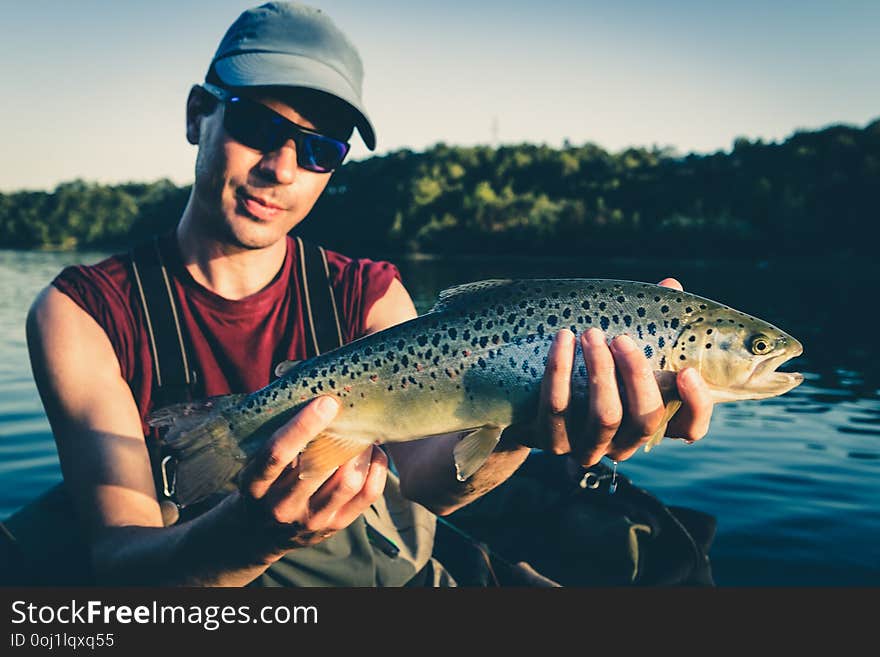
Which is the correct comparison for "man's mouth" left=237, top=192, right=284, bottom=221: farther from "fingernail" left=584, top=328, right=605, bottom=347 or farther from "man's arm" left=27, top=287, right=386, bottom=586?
"fingernail" left=584, top=328, right=605, bottom=347

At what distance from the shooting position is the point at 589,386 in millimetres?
2457

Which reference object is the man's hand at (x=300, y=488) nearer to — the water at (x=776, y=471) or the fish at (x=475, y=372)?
the fish at (x=475, y=372)

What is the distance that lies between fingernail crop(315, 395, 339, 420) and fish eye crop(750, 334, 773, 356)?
1559mm

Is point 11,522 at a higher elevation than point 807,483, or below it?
higher

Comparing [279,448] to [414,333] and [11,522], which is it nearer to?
[414,333]

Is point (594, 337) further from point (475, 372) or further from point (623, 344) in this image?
point (475, 372)

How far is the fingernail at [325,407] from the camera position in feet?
7.79

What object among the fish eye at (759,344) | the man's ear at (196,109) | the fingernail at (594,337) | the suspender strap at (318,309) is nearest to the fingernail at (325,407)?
the fingernail at (594,337)

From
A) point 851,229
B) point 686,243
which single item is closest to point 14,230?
point 686,243

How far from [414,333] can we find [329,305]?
98 centimetres

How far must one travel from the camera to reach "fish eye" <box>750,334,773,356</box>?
2598 millimetres

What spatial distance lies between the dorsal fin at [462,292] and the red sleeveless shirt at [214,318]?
100cm

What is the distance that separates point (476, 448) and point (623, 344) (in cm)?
68

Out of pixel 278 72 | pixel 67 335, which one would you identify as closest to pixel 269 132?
pixel 278 72
